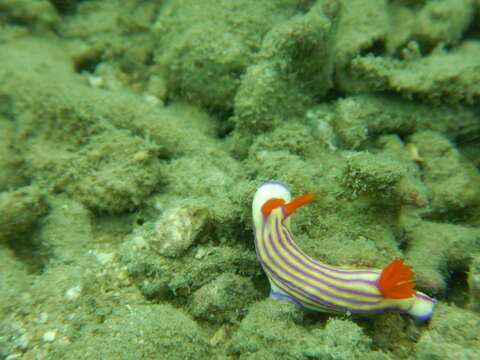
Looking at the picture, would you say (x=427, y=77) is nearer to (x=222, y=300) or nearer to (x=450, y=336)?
(x=450, y=336)

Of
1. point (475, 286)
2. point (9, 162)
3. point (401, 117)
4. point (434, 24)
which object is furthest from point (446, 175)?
point (9, 162)

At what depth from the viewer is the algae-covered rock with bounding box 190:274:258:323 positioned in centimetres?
214

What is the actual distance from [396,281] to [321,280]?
436 mm

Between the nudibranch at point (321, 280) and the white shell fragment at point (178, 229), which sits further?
the white shell fragment at point (178, 229)

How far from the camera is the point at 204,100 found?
3.49m

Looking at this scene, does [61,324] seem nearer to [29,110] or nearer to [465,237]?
[29,110]

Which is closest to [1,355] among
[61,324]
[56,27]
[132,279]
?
[61,324]

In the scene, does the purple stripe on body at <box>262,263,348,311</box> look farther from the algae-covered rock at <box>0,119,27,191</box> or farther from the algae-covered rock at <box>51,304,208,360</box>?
the algae-covered rock at <box>0,119,27,191</box>

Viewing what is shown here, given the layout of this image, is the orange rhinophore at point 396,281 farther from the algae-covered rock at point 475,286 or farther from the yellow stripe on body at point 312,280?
the algae-covered rock at point 475,286

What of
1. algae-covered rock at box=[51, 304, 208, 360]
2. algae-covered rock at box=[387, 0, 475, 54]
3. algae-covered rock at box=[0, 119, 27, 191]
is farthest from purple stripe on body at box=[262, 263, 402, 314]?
algae-covered rock at box=[387, 0, 475, 54]

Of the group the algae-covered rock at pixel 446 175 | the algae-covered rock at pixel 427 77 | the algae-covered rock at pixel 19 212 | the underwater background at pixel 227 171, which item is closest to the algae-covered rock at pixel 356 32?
the underwater background at pixel 227 171

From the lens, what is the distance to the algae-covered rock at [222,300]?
2145mm

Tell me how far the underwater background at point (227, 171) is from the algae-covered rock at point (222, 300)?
1 cm

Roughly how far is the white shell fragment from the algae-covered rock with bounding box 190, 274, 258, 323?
14.3 inches
